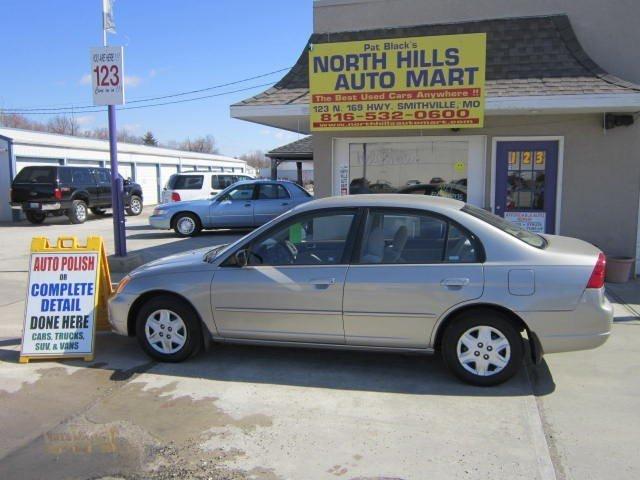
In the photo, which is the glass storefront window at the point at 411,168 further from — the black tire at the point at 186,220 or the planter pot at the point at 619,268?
the black tire at the point at 186,220

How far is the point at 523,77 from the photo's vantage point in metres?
8.18

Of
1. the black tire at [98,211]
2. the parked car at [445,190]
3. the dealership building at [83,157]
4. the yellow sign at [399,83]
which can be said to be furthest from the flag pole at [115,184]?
the black tire at [98,211]

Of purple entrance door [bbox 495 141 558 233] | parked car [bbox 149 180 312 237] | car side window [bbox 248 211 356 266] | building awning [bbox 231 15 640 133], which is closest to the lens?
car side window [bbox 248 211 356 266]

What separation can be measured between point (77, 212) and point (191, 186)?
507cm

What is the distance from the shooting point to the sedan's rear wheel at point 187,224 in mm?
15125

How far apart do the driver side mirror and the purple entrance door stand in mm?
5334

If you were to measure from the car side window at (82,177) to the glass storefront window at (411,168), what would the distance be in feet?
46.0

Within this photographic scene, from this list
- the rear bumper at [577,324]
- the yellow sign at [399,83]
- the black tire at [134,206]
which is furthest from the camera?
the black tire at [134,206]

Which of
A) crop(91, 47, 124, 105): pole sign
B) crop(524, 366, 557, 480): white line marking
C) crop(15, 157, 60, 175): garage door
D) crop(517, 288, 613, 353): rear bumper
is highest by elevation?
crop(91, 47, 124, 105): pole sign

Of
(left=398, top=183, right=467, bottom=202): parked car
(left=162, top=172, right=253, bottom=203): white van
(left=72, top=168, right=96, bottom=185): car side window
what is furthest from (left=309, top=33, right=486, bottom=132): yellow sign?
(left=72, top=168, right=96, bottom=185): car side window

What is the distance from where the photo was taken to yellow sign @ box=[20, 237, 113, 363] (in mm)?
5207

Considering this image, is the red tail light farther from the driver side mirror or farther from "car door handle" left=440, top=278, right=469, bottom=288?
the driver side mirror

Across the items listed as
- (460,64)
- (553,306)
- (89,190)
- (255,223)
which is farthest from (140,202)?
(553,306)

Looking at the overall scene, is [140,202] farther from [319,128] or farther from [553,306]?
[553,306]
